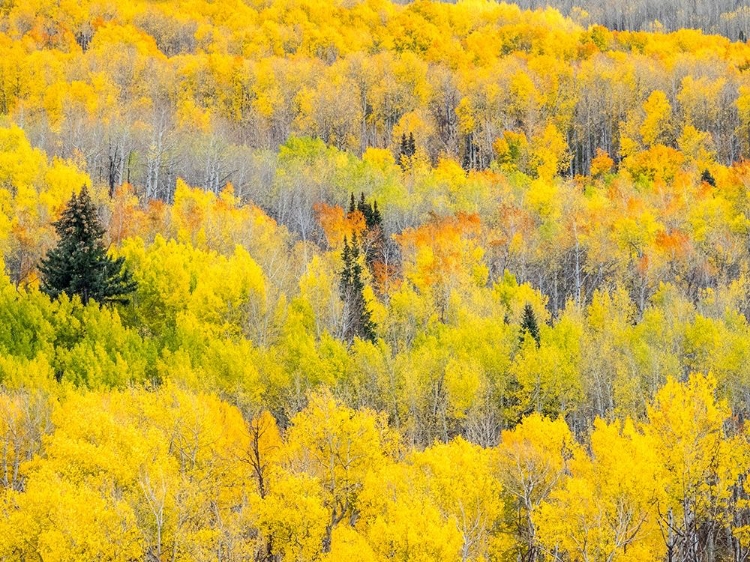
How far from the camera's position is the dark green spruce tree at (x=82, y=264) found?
158 feet

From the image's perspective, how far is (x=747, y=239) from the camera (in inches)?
→ 2569

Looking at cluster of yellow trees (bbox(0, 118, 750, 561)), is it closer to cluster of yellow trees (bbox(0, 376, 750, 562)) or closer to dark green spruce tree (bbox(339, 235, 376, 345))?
cluster of yellow trees (bbox(0, 376, 750, 562))

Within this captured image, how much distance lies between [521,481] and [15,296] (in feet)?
103

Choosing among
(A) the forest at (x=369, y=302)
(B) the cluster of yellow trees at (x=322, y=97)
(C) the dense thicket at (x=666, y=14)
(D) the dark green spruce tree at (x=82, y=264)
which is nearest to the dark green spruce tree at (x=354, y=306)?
(A) the forest at (x=369, y=302)

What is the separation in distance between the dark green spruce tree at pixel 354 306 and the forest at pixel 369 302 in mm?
514

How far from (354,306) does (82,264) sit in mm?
17429

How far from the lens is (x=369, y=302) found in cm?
5509

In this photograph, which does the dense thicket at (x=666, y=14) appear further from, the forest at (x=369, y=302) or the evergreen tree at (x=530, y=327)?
the evergreen tree at (x=530, y=327)

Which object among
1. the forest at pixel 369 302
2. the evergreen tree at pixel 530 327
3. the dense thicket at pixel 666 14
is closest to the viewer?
the forest at pixel 369 302

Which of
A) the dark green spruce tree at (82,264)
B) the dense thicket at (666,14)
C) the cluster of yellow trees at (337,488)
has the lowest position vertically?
the cluster of yellow trees at (337,488)

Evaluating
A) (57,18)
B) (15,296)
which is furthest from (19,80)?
(15,296)

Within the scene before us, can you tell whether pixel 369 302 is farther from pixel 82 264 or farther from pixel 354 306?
pixel 82 264

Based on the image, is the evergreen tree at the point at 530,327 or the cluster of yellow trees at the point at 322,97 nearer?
the evergreen tree at the point at 530,327

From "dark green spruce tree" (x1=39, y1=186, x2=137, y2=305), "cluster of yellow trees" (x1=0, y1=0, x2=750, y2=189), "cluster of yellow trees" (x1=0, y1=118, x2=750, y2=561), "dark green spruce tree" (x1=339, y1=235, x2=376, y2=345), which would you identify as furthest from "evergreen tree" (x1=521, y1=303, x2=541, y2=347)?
"cluster of yellow trees" (x1=0, y1=0, x2=750, y2=189)
